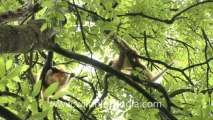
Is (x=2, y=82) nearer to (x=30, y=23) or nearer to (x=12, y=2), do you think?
(x=30, y=23)

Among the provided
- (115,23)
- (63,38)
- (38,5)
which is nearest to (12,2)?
(63,38)

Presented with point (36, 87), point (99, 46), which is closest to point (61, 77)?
→ point (99, 46)

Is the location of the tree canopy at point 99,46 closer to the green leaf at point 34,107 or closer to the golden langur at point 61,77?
the green leaf at point 34,107

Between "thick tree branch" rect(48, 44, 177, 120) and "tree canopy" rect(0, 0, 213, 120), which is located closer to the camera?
"tree canopy" rect(0, 0, 213, 120)

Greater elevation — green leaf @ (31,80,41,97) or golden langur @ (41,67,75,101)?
green leaf @ (31,80,41,97)

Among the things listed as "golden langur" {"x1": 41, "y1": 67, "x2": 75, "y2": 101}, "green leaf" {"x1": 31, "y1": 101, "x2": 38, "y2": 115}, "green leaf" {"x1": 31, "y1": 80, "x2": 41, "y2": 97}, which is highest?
"green leaf" {"x1": 31, "y1": 80, "x2": 41, "y2": 97}

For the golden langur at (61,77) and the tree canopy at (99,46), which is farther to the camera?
the golden langur at (61,77)

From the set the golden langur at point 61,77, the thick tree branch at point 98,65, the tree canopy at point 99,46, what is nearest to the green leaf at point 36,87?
the tree canopy at point 99,46

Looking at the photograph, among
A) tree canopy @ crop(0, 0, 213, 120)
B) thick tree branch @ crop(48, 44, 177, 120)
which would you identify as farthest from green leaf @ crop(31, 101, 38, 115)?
thick tree branch @ crop(48, 44, 177, 120)

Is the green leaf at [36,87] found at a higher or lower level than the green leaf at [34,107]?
higher

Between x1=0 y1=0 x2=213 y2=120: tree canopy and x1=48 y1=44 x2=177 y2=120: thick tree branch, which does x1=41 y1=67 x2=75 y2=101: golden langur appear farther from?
x1=48 y1=44 x2=177 y2=120: thick tree branch

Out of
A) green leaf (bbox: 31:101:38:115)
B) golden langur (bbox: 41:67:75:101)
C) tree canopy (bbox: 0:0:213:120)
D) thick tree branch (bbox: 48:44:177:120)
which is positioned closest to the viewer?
green leaf (bbox: 31:101:38:115)

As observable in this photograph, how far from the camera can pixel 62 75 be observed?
562 centimetres

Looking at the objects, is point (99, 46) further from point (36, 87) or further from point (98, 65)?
point (36, 87)
